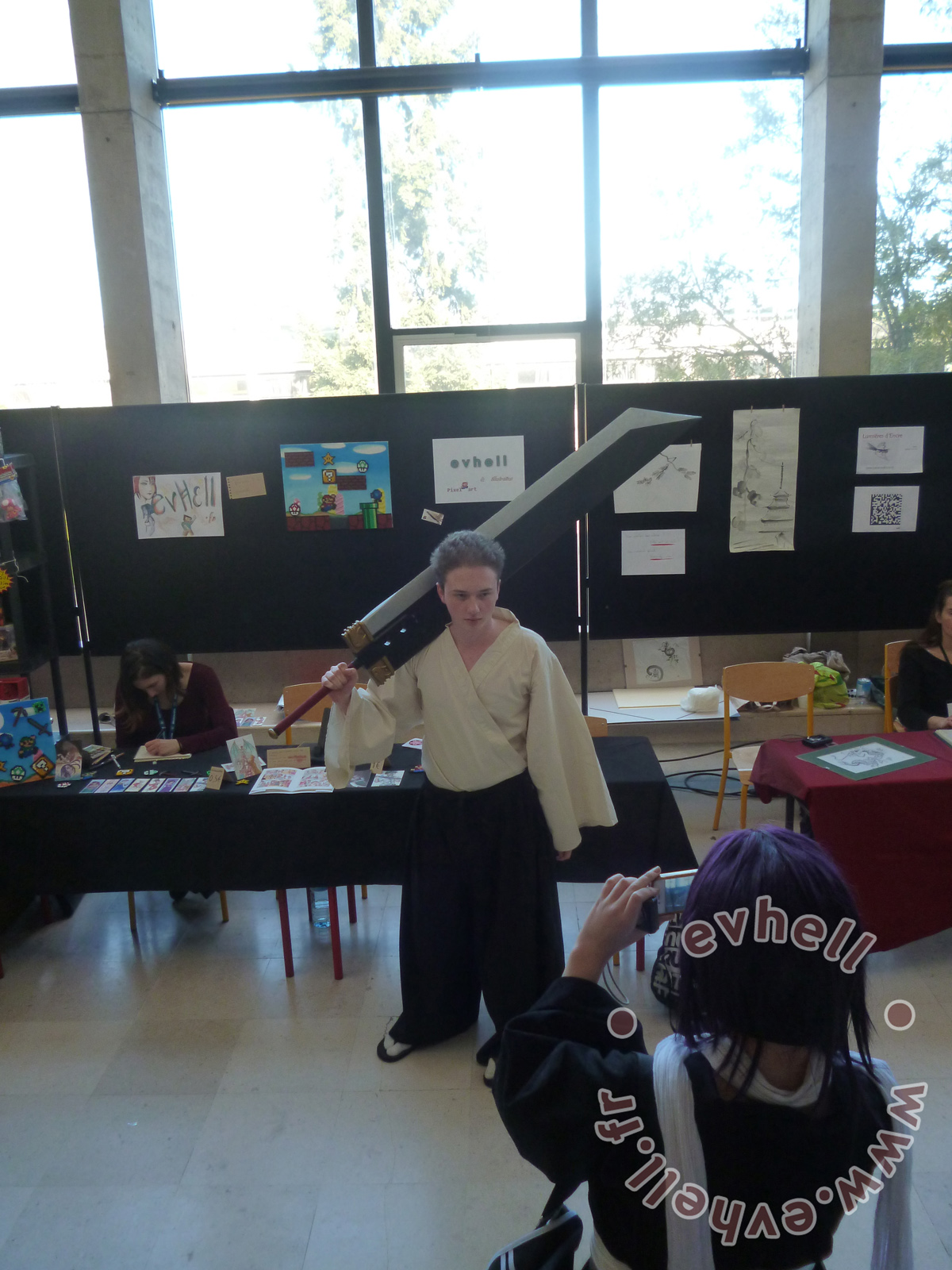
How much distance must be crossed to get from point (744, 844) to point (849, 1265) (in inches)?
Result: 59.3

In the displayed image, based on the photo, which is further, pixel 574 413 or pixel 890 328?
pixel 890 328

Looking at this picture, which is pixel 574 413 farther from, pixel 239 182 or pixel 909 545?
pixel 239 182

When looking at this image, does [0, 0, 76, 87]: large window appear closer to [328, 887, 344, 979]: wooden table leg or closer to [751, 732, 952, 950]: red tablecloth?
[328, 887, 344, 979]: wooden table leg

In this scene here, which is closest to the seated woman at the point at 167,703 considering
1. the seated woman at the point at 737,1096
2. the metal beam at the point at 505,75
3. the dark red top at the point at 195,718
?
the dark red top at the point at 195,718

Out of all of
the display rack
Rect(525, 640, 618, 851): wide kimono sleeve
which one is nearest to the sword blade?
Rect(525, 640, 618, 851): wide kimono sleeve

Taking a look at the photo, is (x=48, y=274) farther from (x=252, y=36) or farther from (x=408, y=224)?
(x=408, y=224)

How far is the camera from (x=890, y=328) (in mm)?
4562

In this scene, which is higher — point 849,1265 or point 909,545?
point 909,545

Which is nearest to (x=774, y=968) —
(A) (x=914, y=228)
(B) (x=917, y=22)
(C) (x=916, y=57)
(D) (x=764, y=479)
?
(D) (x=764, y=479)

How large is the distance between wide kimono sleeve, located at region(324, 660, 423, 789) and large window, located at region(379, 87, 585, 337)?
10.3 ft

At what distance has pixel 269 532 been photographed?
12.4 ft

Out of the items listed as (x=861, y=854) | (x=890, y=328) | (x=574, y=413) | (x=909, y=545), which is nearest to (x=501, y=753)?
(x=861, y=854)

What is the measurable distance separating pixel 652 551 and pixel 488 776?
1955mm

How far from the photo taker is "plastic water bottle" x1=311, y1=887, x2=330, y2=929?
3143 millimetres
